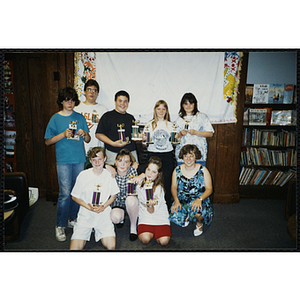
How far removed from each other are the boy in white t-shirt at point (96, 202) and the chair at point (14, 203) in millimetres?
495

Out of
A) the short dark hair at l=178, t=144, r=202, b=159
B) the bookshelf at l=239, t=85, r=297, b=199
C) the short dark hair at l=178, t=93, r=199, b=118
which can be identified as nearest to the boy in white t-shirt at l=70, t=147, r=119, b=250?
the short dark hair at l=178, t=144, r=202, b=159

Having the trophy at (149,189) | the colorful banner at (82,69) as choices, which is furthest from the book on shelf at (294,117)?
the colorful banner at (82,69)

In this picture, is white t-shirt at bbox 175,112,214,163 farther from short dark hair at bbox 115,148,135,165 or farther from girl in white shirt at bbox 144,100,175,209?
short dark hair at bbox 115,148,135,165

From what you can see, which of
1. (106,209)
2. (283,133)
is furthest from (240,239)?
(106,209)

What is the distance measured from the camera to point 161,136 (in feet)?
6.14

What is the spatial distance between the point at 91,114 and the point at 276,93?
179 centimetres

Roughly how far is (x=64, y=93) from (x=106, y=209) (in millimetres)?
1086

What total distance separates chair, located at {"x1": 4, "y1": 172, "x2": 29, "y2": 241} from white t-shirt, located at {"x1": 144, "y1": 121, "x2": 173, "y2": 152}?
47.1 inches

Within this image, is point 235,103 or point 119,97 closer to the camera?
point 119,97

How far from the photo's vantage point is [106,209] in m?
1.87

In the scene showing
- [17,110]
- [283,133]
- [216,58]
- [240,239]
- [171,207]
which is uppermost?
[216,58]

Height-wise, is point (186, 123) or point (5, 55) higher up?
point (5, 55)

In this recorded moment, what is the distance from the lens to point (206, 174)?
1.94 m

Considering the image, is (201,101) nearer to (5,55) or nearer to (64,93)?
(64,93)
